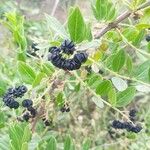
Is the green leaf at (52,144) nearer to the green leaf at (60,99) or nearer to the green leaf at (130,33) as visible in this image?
the green leaf at (60,99)

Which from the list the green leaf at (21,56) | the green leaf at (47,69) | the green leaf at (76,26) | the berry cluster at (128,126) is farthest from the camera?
the berry cluster at (128,126)

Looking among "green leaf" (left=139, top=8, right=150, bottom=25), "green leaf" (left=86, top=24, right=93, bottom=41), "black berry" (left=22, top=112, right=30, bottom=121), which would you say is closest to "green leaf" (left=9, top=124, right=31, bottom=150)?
"black berry" (left=22, top=112, right=30, bottom=121)

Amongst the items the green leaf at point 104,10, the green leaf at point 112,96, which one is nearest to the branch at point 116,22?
the green leaf at point 104,10

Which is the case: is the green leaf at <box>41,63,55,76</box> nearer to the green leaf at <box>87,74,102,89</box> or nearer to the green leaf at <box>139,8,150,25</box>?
the green leaf at <box>87,74,102,89</box>

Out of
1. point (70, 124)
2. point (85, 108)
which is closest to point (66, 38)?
point (70, 124)

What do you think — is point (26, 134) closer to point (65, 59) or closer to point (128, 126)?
point (65, 59)

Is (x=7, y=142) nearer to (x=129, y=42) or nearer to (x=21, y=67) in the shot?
(x=21, y=67)
